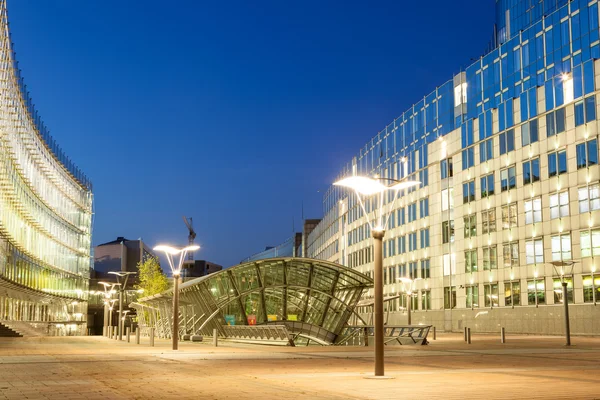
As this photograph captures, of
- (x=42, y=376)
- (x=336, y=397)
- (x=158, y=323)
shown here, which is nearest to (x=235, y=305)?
(x=158, y=323)

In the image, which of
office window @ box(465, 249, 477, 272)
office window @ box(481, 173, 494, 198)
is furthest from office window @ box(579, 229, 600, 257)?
office window @ box(465, 249, 477, 272)

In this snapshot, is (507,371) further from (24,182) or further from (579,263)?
(24,182)

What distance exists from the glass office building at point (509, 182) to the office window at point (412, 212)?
0.16m

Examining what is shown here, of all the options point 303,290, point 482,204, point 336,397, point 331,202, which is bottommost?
point 336,397

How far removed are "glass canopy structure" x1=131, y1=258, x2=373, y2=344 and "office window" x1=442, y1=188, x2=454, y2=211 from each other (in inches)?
1114

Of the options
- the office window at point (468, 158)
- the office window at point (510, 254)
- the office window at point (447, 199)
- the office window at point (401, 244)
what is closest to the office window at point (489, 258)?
the office window at point (510, 254)

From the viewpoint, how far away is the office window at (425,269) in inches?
3263

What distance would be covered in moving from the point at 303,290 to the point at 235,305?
4.71 meters

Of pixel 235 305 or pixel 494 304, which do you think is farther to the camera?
pixel 494 304

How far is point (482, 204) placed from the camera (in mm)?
72188

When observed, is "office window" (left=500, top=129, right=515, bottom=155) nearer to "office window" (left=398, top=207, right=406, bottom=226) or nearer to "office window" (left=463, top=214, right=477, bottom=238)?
"office window" (left=463, top=214, right=477, bottom=238)

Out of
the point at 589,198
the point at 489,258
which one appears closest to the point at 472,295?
the point at 489,258

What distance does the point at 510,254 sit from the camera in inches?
2667

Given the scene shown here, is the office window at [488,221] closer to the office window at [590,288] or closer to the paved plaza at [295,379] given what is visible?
the office window at [590,288]
